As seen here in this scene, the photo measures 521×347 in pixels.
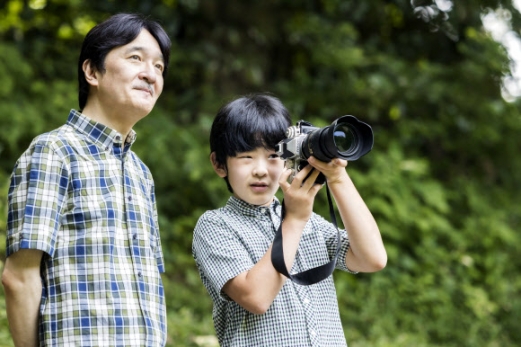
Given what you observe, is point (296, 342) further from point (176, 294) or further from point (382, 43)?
point (382, 43)

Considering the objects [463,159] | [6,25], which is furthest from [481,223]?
[6,25]

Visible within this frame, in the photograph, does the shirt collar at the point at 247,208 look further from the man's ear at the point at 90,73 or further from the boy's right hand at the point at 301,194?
the man's ear at the point at 90,73

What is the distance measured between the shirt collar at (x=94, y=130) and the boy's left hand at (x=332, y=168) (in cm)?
55

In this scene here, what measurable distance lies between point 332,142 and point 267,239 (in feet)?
1.47

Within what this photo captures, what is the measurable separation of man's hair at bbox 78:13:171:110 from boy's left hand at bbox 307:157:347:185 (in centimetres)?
59

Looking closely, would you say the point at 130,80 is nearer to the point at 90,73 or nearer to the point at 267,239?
the point at 90,73

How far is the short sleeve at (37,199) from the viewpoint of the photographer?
1740 mm

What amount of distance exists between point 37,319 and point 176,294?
10.5ft

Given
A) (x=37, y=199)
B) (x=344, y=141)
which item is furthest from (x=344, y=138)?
(x=37, y=199)

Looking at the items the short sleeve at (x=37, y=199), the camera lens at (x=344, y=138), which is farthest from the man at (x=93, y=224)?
the camera lens at (x=344, y=138)

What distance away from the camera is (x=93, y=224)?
1836 mm

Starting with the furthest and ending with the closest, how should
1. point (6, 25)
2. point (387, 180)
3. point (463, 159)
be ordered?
point (463, 159), point (6, 25), point (387, 180)

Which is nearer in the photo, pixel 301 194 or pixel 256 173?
pixel 301 194

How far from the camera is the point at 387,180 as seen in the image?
590cm
